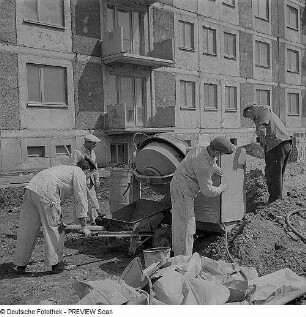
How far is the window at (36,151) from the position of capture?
44.0 feet

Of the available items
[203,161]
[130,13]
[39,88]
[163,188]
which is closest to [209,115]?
[130,13]

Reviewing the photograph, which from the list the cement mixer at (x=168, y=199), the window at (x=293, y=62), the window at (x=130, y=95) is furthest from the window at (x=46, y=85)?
the window at (x=293, y=62)

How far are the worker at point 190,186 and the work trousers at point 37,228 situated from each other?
1.60m

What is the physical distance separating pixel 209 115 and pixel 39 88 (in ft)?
30.0

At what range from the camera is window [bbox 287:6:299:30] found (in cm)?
2527

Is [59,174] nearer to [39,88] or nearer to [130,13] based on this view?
[39,88]

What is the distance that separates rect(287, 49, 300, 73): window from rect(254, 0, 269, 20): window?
328cm

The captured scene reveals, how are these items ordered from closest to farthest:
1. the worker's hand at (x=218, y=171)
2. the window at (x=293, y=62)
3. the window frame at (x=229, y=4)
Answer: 1. the worker's hand at (x=218, y=171)
2. the window frame at (x=229, y=4)
3. the window at (x=293, y=62)

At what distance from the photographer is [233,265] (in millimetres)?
4988

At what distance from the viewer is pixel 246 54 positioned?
2233cm

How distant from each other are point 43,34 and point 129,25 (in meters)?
4.13

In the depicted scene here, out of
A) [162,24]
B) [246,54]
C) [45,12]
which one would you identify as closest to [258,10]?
[246,54]

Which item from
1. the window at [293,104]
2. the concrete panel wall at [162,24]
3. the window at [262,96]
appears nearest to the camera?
the concrete panel wall at [162,24]

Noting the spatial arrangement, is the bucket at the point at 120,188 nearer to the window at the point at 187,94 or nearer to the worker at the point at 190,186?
the worker at the point at 190,186
